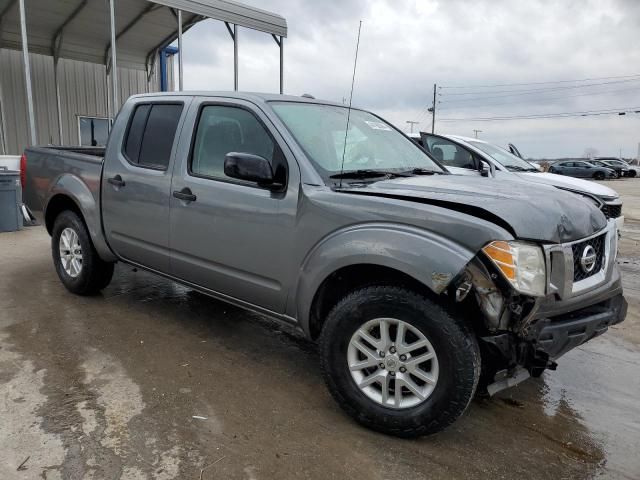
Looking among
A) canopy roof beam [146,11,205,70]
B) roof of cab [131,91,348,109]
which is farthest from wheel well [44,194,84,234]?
canopy roof beam [146,11,205,70]

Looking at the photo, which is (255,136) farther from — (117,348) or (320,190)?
(117,348)

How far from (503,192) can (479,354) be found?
3.10 feet

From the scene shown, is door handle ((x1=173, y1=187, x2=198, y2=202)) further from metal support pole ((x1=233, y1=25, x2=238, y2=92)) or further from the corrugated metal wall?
the corrugated metal wall

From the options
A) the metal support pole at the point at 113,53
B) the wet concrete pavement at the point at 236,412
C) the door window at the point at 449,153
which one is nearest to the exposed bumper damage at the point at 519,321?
the wet concrete pavement at the point at 236,412

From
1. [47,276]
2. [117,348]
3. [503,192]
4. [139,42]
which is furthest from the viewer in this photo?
[139,42]

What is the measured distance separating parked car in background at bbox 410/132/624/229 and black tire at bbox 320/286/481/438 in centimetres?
487

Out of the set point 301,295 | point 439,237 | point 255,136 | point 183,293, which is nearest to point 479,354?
point 439,237

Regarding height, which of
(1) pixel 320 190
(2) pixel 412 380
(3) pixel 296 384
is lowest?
(3) pixel 296 384

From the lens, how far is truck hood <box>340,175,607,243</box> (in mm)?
2443

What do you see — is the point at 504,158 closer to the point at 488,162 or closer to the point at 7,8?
the point at 488,162

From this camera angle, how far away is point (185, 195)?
3615 millimetres

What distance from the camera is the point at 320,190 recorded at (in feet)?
9.70

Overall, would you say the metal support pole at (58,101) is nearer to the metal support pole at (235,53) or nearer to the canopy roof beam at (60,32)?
the canopy roof beam at (60,32)

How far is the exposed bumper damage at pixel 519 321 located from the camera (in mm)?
2355
